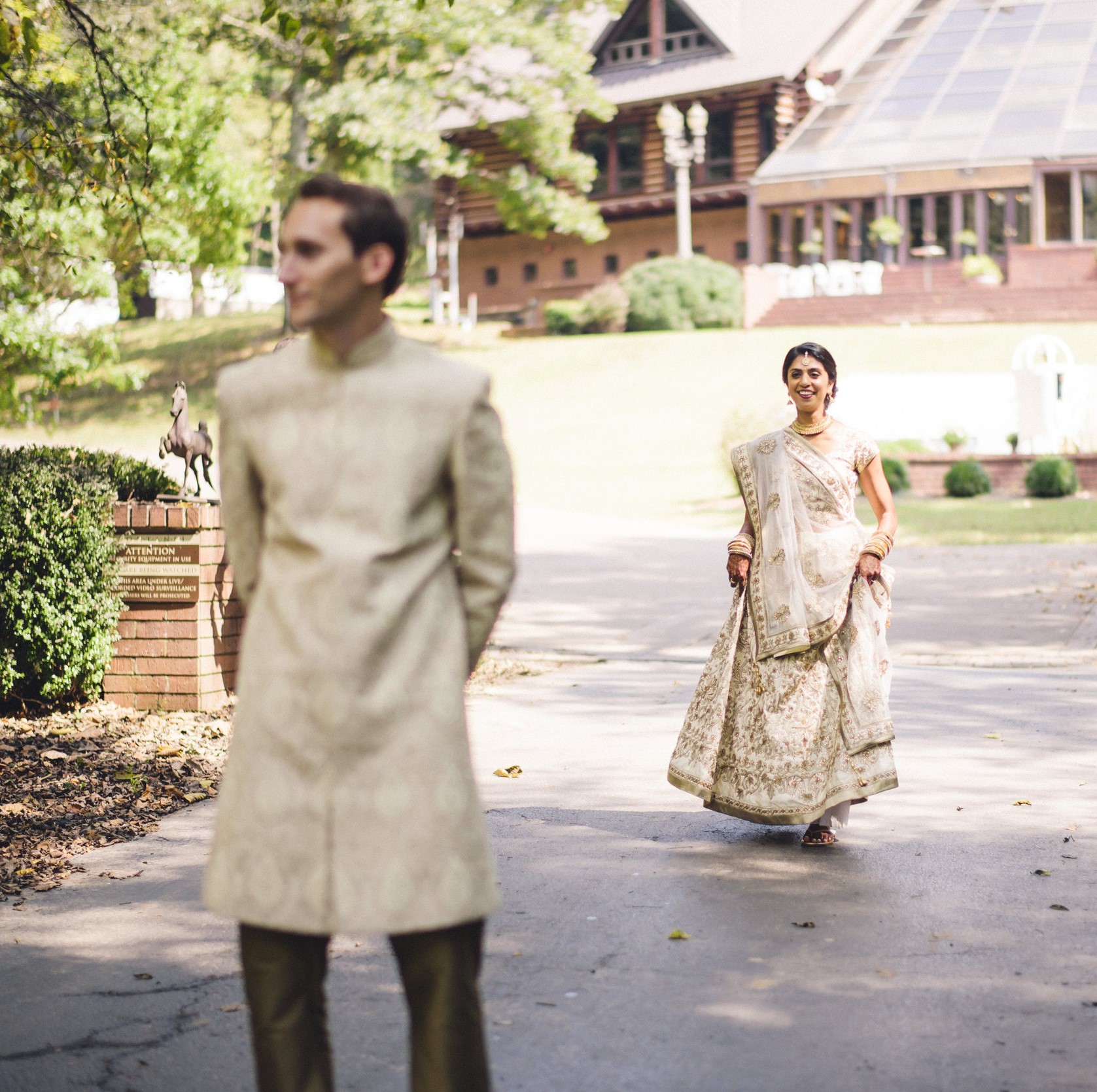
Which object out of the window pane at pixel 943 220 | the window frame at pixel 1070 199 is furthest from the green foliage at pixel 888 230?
the window frame at pixel 1070 199

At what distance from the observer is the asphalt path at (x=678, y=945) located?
3.69 metres

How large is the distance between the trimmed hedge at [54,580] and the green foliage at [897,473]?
18952 mm

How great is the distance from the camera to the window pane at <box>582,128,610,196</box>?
2039 inches

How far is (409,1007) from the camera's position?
2756 millimetres

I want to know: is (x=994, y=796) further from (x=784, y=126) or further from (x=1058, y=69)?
(x=784, y=126)

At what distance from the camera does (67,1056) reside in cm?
373

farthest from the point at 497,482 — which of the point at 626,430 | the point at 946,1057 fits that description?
the point at 626,430

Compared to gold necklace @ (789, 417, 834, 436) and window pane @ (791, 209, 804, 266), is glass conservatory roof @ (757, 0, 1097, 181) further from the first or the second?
gold necklace @ (789, 417, 834, 436)

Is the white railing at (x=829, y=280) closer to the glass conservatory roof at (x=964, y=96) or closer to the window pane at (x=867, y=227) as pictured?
the glass conservatory roof at (x=964, y=96)

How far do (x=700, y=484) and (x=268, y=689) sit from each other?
23712 millimetres

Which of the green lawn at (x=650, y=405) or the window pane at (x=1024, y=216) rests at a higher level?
the window pane at (x=1024, y=216)

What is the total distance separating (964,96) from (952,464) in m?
20.9

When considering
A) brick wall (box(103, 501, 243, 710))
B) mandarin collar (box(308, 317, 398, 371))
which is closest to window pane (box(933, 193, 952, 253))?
brick wall (box(103, 501, 243, 710))

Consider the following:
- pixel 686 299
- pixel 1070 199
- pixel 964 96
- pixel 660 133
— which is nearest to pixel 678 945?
pixel 686 299
